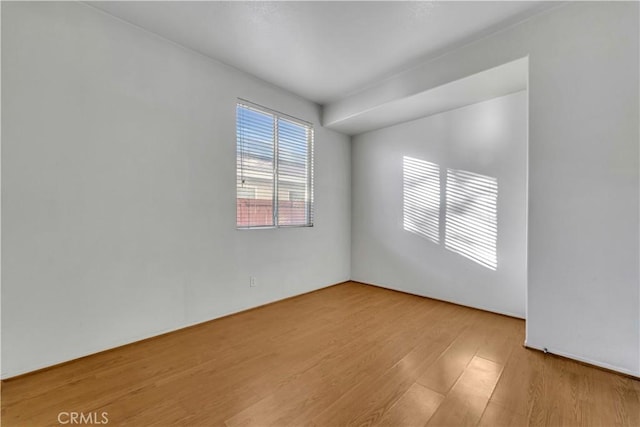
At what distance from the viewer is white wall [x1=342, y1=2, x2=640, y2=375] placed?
6.31 ft

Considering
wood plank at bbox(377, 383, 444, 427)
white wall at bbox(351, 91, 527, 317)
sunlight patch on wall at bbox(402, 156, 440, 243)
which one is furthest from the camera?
sunlight patch on wall at bbox(402, 156, 440, 243)

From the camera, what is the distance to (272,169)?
11.7 feet

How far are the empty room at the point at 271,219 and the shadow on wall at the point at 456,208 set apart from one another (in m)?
0.04

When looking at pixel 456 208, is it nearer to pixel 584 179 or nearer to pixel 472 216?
pixel 472 216

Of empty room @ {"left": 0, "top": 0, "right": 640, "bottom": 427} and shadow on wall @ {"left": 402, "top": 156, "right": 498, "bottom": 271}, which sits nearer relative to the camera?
empty room @ {"left": 0, "top": 0, "right": 640, "bottom": 427}

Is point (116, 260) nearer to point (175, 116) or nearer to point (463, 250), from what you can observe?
point (175, 116)

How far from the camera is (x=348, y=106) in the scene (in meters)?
3.80

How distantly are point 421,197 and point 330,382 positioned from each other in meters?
2.75

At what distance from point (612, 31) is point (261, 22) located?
2734mm

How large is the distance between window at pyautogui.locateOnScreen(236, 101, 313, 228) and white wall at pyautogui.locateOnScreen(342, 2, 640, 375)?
2.49 metres

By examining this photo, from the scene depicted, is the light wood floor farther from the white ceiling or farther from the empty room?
the white ceiling

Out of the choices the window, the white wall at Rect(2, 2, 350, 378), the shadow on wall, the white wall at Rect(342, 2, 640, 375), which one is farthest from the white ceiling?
the shadow on wall

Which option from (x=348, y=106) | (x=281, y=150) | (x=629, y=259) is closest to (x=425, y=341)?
(x=629, y=259)

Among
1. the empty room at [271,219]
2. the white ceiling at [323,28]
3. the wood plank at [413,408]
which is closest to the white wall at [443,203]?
the empty room at [271,219]
